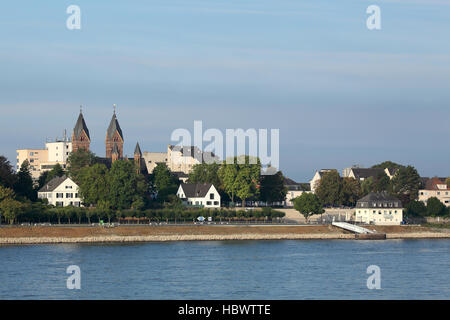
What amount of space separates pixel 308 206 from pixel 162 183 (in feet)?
87.6

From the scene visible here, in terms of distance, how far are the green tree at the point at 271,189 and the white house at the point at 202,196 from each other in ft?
23.8

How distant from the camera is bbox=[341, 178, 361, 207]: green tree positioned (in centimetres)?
12406

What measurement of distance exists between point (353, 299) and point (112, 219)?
55.9 metres

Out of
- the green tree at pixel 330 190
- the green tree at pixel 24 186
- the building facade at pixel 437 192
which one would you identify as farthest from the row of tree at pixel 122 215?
the building facade at pixel 437 192

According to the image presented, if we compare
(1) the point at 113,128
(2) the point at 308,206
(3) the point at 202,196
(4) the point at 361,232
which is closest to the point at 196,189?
(3) the point at 202,196

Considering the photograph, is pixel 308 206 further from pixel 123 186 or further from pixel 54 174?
pixel 54 174

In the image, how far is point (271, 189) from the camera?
12238 cm

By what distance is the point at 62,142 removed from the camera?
16600 centimetres

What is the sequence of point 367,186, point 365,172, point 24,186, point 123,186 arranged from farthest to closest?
point 365,172 → point 367,186 → point 24,186 → point 123,186

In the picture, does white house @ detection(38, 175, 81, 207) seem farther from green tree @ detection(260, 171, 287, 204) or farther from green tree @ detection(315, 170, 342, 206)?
green tree @ detection(315, 170, 342, 206)

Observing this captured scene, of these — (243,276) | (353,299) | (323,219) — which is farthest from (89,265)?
(323,219)

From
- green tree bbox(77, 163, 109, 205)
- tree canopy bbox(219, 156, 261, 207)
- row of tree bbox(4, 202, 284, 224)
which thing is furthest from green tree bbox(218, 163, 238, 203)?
green tree bbox(77, 163, 109, 205)

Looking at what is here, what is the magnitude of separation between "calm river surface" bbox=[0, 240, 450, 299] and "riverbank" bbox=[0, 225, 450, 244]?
4.36m

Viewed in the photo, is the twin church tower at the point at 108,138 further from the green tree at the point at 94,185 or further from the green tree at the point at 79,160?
the green tree at the point at 94,185
